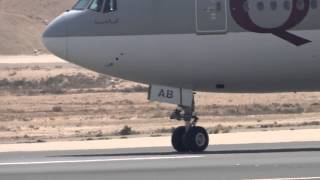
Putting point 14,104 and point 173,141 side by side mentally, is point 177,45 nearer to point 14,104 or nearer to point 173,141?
point 173,141

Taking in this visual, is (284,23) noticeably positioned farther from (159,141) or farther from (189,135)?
(159,141)

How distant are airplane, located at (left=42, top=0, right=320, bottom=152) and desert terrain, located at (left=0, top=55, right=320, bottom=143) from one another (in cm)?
898

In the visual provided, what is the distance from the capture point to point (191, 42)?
2734 cm

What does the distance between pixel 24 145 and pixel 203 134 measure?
785cm

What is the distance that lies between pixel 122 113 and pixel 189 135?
2559 cm

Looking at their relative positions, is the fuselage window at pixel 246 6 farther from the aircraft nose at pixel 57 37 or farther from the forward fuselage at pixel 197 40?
the aircraft nose at pixel 57 37

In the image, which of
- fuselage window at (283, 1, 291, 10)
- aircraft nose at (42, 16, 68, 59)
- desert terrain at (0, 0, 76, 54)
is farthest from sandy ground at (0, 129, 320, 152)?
desert terrain at (0, 0, 76, 54)

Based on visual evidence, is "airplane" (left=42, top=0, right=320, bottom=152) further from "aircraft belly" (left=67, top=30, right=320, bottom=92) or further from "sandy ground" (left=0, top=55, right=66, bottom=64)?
"sandy ground" (left=0, top=55, right=66, bottom=64)

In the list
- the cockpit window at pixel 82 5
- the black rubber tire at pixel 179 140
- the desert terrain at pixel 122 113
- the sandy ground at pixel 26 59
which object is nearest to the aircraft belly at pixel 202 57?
the cockpit window at pixel 82 5

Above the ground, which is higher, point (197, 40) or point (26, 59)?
point (26, 59)

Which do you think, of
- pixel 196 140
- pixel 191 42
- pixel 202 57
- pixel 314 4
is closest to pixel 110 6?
pixel 191 42

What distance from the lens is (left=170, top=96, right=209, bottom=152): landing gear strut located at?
27188 mm

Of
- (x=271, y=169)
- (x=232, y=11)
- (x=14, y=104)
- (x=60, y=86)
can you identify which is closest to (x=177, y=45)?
(x=232, y=11)

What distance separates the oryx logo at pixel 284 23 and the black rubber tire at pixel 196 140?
2.77m
